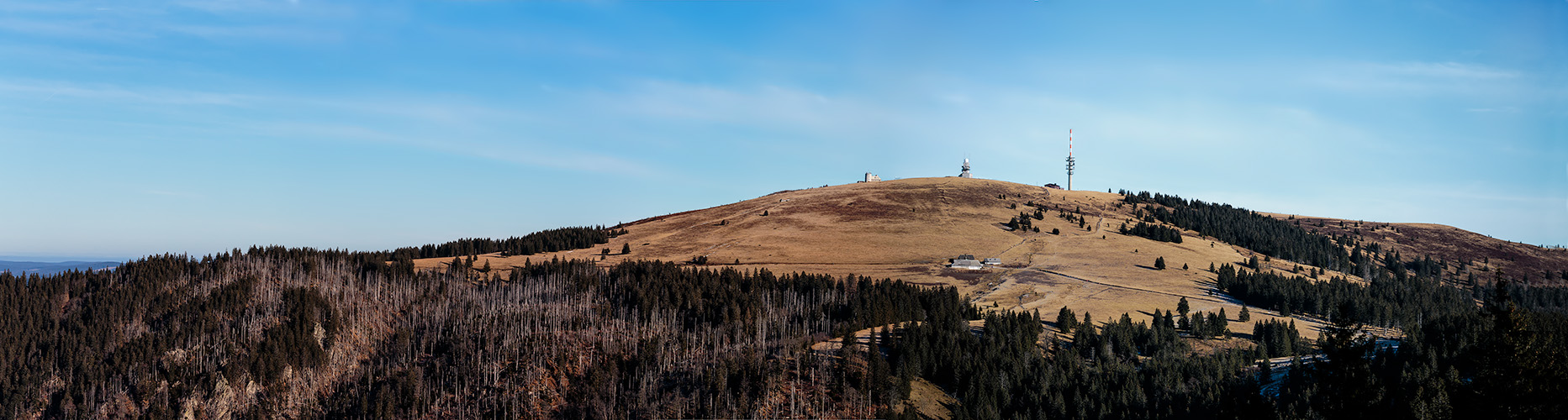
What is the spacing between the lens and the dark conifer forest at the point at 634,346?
4825 inches

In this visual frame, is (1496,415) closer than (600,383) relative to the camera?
Yes

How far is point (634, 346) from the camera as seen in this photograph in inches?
6127


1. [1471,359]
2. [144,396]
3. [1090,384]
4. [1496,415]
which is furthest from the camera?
[144,396]

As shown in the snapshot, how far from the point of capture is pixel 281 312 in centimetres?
17212

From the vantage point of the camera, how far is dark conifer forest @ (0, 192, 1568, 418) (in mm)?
122562

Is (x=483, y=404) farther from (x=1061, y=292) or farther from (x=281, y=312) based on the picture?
(x=1061, y=292)

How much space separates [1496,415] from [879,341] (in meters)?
91.4

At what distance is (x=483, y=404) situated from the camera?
144 meters

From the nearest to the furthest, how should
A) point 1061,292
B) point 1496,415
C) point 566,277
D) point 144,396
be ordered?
Answer: point 1496,415, point 144,396, point 1061,292, point 566,277

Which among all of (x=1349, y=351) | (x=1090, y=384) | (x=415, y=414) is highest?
(x=1349, y=351)

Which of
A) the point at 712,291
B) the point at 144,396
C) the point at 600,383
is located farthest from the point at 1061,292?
the point at 144,396

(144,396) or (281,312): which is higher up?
(281,312)

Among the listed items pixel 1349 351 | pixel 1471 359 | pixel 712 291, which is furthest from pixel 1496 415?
pixel 712 291

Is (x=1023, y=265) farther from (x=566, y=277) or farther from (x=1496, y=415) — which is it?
(x=1496, y=415)
